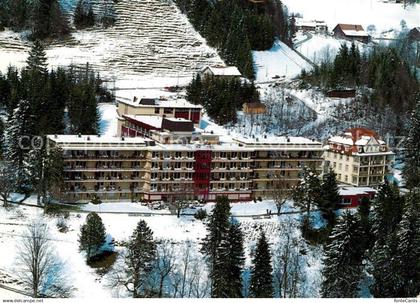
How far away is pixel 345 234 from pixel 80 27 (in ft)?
100.0

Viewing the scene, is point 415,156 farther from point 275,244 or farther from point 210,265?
point 210,265

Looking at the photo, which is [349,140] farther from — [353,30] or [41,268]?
[353,30]

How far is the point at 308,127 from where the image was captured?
41.3m

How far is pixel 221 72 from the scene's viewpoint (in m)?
46.7

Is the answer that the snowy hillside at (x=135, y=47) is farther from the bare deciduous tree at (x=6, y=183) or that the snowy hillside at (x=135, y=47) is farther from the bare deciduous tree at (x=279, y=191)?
the bare deciduous tree at (x=279, y=191)

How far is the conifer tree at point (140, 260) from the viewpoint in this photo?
26016mm

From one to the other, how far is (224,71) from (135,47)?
7.90 m

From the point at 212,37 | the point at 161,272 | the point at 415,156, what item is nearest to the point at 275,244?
the point at 161,272

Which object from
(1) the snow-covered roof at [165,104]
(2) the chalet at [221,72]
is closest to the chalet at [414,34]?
(2) the chalet at [221,72]

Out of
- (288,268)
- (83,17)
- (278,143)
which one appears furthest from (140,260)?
(83,17)

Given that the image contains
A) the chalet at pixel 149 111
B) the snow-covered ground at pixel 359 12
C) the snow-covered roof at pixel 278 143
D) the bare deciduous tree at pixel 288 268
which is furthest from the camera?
the snow-covered ground at pixel 359 12

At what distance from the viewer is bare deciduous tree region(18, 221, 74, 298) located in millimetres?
25594

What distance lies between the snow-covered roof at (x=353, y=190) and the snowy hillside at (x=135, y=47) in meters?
17.3

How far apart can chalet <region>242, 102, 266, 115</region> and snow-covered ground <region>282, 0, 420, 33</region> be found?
28.7m
